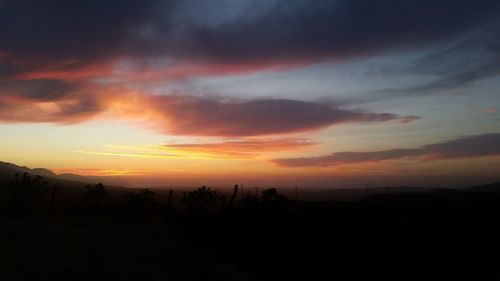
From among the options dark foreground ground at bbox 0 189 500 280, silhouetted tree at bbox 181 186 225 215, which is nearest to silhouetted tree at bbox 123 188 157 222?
silhouetted tree at bbox 181 186 225 215

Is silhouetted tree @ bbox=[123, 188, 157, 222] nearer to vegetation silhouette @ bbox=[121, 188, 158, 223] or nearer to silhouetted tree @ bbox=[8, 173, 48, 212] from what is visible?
vegetation silhouette @ bbox=[121, 188, 158, 223]

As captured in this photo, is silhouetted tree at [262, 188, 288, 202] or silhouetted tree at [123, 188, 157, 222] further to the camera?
silhouetted tree at [123, 188, 157, 222]

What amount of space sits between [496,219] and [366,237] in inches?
268

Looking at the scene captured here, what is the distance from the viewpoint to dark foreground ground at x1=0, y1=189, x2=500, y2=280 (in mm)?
17234

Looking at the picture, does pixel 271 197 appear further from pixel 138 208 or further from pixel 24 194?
pixel 24 194

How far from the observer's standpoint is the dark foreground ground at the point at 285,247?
17.2 meters

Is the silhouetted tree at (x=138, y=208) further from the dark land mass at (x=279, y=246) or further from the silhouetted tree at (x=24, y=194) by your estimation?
the silhouetted tree at (x=24, y=194)

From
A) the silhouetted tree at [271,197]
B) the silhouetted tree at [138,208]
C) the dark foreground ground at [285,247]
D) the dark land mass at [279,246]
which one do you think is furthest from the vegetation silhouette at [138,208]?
the silhouetted tree at [271,197]

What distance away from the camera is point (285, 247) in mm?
22422

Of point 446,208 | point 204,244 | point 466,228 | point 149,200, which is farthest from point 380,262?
point 149,200

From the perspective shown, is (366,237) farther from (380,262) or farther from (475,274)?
(475,274)

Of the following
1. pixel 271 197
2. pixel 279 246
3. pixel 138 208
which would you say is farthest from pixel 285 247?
pixel 138 208

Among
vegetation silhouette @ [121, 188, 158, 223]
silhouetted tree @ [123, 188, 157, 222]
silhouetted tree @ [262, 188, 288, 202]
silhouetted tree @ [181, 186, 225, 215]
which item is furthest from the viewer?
silhouetted tree @ [123, 188, 157, 222]

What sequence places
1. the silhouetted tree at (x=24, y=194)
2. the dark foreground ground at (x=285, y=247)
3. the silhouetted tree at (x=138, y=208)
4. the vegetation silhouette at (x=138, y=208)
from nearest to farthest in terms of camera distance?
the dark foreground ground at (x=285, y=247) < the vegetation silhouette at (x=138, y=208) < the silhouetted tree at (x=138, y=208) < the silhouetted tree at (x=24, y=194)
